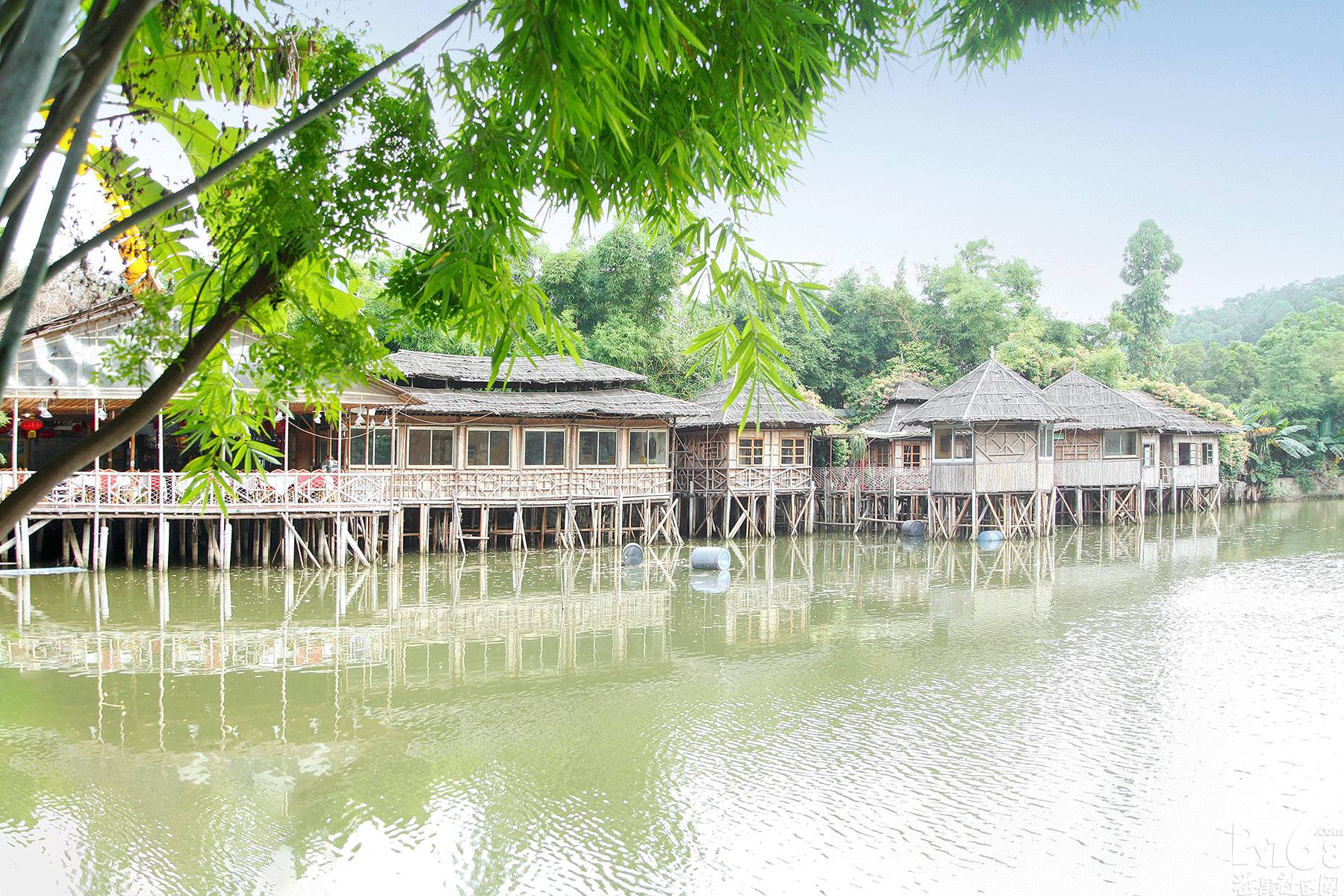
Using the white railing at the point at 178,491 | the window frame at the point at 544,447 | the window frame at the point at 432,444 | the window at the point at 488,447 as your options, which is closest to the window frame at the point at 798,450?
the window frame at the point at 544,447

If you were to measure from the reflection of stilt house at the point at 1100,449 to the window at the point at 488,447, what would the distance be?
15489 mm

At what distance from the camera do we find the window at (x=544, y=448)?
837 inches

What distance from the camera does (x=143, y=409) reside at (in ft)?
6.86

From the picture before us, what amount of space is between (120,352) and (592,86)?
146 cm

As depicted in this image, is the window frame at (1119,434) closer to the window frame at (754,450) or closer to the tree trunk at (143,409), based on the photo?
the window frame at (754,450)

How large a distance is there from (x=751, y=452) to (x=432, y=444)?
27.6 ft

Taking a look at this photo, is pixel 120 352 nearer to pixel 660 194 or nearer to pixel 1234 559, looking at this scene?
pixel 660 194

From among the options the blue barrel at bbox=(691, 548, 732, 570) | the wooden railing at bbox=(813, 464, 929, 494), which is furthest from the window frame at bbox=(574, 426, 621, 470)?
the wooden railing at bbox=(813, 464, 929, 494)

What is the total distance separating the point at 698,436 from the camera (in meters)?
25.4

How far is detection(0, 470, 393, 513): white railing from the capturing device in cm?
1521

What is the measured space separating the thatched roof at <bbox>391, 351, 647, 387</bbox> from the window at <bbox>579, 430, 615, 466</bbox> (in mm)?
1317

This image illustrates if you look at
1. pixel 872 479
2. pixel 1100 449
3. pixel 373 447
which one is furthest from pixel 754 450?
pixel 1100 449

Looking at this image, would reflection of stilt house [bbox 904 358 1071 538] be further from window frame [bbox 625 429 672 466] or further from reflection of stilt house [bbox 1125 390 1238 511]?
reflection of stilt house [bbox 1125 390 1238 511]

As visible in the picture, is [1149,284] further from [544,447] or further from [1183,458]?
[544,447]
